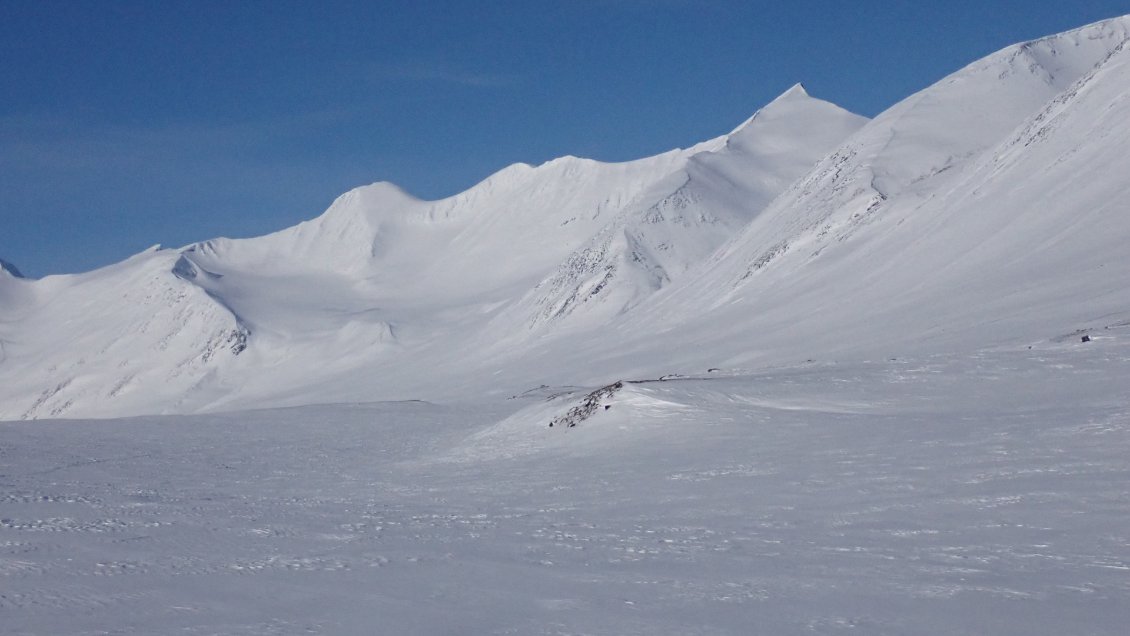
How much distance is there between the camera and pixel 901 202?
103812 mm

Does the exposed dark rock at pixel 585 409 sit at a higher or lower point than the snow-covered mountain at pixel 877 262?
lower

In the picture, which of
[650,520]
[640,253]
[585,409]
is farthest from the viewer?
[640,253]

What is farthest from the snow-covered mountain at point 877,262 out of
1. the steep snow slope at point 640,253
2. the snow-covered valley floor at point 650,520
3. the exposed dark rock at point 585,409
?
the exposed dark rock at point 585,409

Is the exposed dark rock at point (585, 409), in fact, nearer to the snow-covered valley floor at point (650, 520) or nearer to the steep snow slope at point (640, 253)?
the snow-covered valley floor at point (650, 520)

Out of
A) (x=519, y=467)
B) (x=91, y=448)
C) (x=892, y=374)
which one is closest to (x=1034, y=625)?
(x=519, y=467)

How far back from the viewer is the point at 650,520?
1817 centimetres

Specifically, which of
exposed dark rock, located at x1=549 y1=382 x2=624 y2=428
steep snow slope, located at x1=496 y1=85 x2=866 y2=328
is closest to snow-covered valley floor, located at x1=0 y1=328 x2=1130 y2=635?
exposed dark rock, located at x1=549 y1=382 x2=624 y2=428

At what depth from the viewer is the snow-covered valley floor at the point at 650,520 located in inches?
467

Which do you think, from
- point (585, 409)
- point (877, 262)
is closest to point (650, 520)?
point (585, 409)

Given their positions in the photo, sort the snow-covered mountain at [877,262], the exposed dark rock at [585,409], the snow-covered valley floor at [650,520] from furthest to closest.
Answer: the snow-covered mountain at [877,262] → the exposed dark rock at [585,409] → the snow-covered valley floor at [650,520]

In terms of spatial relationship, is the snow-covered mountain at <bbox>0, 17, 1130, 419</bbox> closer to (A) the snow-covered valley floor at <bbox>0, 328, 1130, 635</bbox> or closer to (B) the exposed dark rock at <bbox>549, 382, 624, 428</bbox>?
(A) the snow-covered valley floor at <bbox>0, 328, 1130, 635</bbox>

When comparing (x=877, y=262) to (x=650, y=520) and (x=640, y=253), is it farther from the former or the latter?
(x=640, y=253)

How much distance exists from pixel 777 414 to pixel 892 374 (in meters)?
6.89

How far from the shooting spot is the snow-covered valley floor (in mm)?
11859
